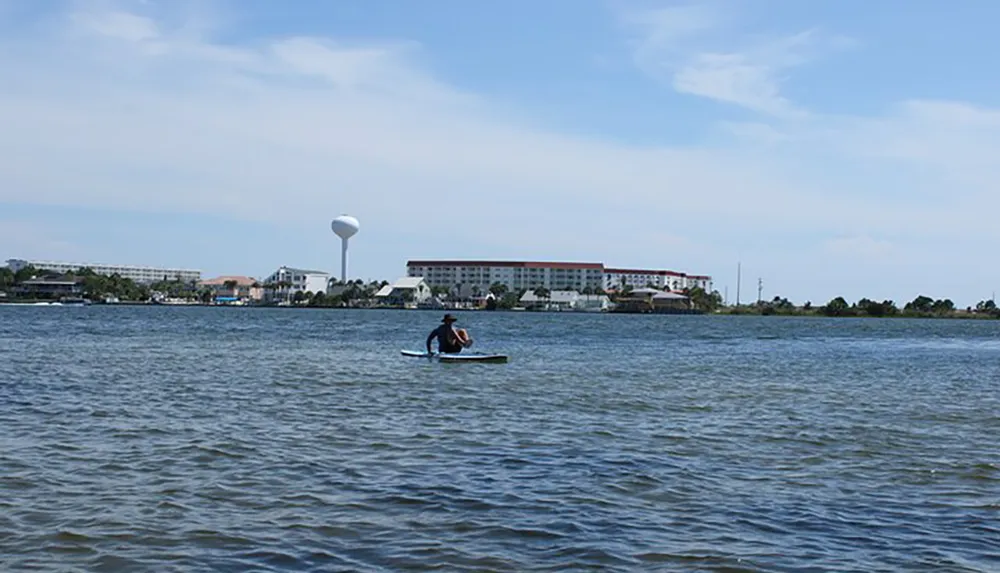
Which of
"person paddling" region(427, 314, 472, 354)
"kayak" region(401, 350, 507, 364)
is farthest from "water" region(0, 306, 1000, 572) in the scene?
"person paddling" region(427, 314, 472, 354)

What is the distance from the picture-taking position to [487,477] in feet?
45.0

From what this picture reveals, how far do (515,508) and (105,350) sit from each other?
3752cm

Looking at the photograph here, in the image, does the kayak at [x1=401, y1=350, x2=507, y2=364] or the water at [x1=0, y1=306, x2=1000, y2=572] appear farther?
the kayak at [x1=401, y1=350, x2=507, y2=364]

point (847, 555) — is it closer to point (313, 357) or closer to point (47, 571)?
point (47, 571)

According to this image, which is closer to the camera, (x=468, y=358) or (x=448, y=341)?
(x=468, y=358)

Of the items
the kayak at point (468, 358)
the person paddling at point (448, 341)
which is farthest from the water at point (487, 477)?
the person paddling at point (448, 341)

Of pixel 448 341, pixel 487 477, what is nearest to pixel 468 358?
pixel 448 341

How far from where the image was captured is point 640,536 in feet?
35.0

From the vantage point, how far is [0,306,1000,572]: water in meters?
9.97

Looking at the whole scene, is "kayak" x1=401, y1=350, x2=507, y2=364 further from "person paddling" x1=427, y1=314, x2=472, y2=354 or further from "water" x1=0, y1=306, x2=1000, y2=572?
"water" x1=0, y1=306, x2=1000, y2=572

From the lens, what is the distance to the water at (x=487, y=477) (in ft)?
32.7

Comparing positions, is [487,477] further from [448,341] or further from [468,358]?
[448,341]

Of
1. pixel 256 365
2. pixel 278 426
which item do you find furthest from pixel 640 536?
pixel 256 365

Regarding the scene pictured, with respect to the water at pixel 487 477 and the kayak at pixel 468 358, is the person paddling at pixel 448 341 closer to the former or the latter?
the kayak at pixel 468 358
